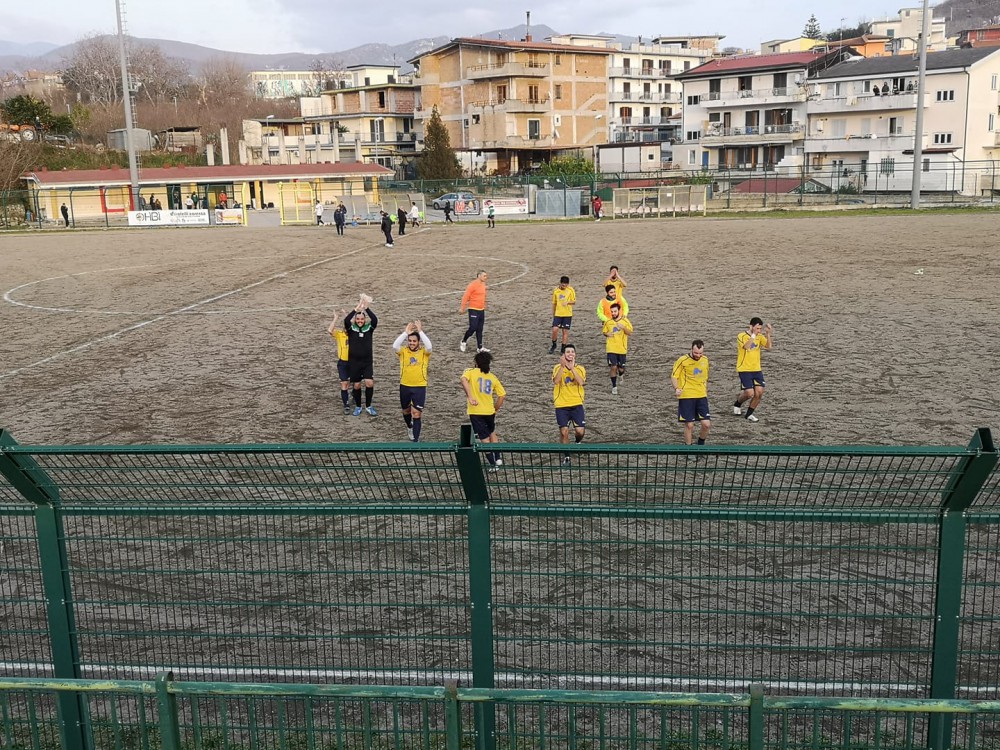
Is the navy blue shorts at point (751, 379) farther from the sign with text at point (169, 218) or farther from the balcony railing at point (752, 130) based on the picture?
the balcony railing at point (752, 130)

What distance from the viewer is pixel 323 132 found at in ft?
300

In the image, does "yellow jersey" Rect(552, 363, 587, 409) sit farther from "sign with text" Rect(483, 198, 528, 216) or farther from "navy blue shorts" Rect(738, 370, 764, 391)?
"sign with text" Rect(483, 198, 528, 216)

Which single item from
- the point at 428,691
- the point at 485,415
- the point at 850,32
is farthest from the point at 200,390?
the point at 850,32

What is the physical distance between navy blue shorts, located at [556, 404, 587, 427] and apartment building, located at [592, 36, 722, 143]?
85731mm

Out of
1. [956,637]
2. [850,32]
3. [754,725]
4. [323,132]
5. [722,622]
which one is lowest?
[722,622]

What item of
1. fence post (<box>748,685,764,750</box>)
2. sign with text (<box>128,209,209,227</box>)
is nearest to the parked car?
sign with text (<box>128,209,209,227</box>)

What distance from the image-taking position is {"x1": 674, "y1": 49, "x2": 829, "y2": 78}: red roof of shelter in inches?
2810

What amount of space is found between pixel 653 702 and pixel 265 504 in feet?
9.56

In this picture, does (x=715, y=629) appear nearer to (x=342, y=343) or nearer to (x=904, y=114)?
(x=342, y=343)

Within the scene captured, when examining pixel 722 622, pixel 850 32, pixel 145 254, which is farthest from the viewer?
pixel 850 32

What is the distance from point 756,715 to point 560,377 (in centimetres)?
817

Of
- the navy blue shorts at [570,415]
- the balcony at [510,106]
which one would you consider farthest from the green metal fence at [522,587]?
the balcony at [510,106]

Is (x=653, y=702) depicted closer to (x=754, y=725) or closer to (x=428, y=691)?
(x=754, y=725)

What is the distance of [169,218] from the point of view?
181ft
